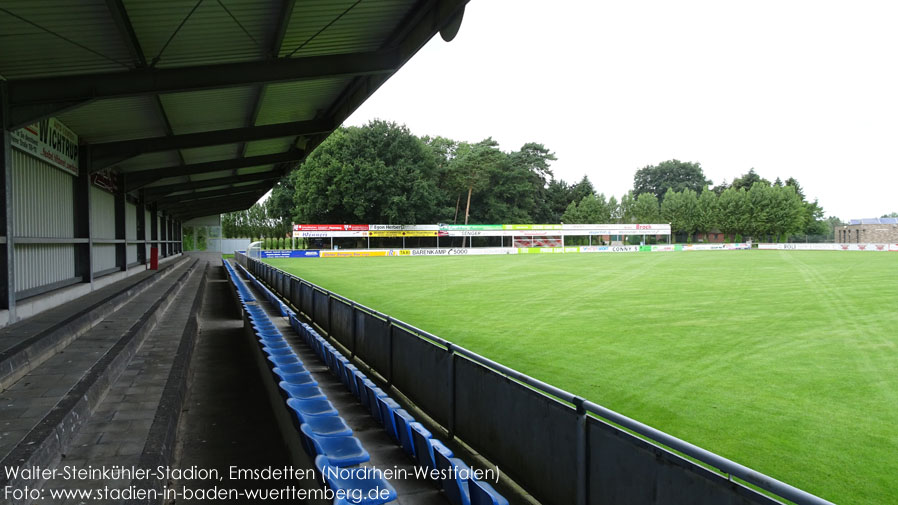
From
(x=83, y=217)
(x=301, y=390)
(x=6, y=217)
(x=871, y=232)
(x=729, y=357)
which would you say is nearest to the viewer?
(x=301, y=390)

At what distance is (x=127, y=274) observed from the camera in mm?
18109

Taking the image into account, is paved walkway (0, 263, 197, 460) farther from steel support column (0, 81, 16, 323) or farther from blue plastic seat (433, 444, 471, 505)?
blue plastic seat (433, 444, 471, 505)

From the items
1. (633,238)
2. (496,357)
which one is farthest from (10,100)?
(633,238)

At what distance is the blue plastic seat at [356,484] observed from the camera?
354 centimetres

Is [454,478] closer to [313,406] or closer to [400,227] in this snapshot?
[313,406]

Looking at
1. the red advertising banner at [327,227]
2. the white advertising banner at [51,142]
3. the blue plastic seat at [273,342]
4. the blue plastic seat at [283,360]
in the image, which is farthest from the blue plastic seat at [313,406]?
the red advertising banner at [327,227]

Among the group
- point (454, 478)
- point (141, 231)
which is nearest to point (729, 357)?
point (454, 478)

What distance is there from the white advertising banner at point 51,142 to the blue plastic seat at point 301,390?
7265 millimetres

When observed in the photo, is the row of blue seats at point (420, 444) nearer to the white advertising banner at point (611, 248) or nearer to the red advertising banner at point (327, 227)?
the red advertising banner at point (327, 227)

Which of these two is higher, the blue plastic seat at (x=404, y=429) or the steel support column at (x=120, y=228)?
the steel support column at (x=120, y=228)

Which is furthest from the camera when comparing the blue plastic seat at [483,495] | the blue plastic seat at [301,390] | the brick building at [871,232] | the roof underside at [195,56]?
the brick building at [871,232]

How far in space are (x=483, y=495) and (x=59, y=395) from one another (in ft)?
15.7

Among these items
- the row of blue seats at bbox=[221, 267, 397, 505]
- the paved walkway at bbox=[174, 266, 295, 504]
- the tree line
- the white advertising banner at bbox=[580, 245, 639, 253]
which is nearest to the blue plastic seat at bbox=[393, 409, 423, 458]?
the row of blue seats at bbox=[221, 267, 397, 505]

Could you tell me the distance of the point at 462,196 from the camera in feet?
273
